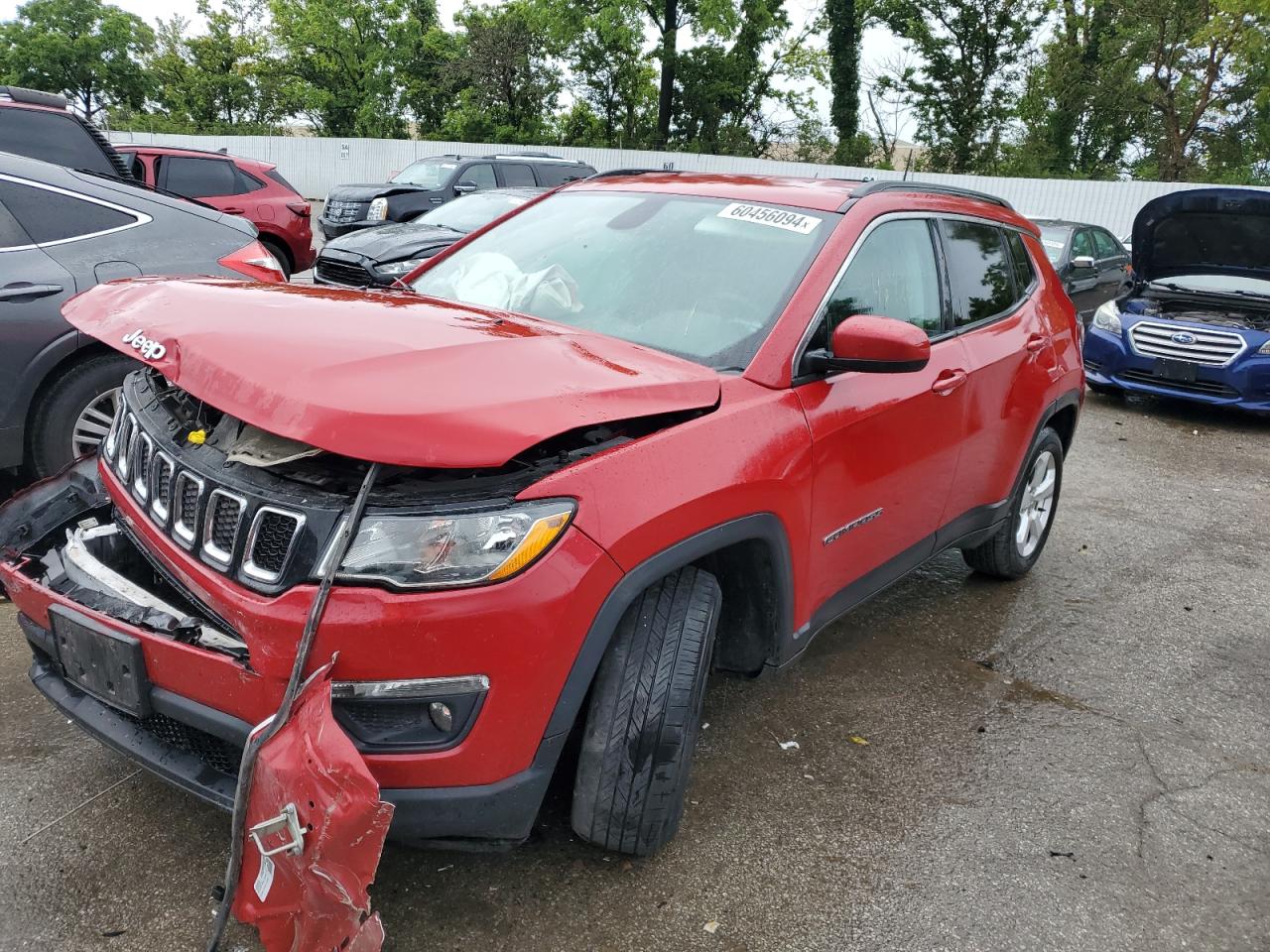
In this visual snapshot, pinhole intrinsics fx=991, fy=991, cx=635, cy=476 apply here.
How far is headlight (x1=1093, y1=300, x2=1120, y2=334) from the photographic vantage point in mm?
9070

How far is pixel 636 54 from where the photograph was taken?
38.6 metres

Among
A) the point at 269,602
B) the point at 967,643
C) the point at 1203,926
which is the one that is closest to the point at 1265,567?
the point at 967,643

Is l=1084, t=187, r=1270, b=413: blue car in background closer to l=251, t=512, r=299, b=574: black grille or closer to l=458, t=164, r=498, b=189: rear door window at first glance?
l=251, t=512, r=299, b=574: black grille

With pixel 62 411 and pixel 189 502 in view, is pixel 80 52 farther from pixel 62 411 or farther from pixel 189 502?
pixel 189 502

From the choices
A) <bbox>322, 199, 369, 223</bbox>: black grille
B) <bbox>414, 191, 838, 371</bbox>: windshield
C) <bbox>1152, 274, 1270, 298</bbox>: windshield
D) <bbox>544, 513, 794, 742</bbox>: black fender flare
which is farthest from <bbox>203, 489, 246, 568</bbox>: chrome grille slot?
<bbox>322, 199, 369, 223</bbox>: black grille

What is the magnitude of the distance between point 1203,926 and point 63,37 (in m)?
63.6

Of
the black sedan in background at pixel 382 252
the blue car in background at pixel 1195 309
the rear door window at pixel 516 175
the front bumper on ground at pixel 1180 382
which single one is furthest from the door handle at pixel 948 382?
the rear door window at pixel 516 175

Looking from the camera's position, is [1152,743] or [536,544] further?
[1152,743]

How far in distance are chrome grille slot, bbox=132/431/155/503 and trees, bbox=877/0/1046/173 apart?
37713 millimetres

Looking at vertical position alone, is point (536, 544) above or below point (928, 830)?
above

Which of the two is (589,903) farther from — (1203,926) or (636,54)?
(636,54)

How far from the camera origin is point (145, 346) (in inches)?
90.7

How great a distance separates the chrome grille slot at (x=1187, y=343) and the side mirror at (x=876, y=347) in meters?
7.02

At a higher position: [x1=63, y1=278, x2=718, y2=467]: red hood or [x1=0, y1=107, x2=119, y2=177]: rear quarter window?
[x1=0, y1=107, x2=119, y2=177]: rear quarter window
